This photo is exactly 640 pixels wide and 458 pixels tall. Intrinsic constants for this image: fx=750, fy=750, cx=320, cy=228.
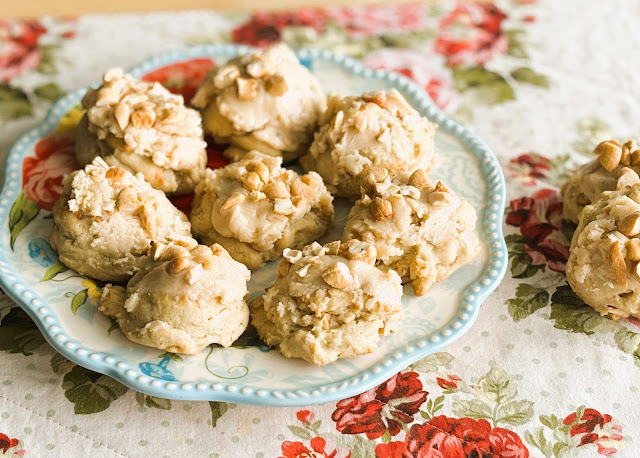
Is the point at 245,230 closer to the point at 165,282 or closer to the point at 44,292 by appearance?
the point at 165,282

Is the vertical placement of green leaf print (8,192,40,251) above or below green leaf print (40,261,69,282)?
above

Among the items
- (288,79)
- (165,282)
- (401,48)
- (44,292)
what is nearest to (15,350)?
(44,292)

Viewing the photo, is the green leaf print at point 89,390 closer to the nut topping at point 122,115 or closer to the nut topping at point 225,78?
the nut topping at point 122,115

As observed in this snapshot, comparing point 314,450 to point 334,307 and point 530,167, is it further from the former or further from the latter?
point 530,167

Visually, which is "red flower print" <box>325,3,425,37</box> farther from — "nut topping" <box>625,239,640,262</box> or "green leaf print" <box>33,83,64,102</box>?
"nut topping" <box>625,239,640,262</box>

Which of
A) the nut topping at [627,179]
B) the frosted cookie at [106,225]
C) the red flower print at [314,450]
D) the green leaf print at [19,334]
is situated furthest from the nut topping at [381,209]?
the green leaf print at [19,334]

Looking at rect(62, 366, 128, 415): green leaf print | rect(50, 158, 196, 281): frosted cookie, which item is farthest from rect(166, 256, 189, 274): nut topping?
rect(62, 366, 128, 415): green leaf print
